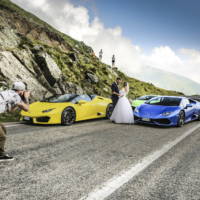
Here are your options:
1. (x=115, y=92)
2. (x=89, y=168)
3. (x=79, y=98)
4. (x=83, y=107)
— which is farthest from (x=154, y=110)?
(x=89, y=168)

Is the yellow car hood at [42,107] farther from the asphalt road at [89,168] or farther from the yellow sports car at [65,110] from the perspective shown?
the asphalt road at [89,168]

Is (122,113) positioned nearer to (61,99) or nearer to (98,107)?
(98,107)

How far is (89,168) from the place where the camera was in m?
3.75

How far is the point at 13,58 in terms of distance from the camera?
15875 mm

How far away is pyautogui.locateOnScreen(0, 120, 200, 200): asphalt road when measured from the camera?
9.37 feet

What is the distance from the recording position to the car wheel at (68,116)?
26.7ft

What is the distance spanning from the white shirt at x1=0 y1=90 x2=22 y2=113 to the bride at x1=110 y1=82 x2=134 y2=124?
20.7 ft

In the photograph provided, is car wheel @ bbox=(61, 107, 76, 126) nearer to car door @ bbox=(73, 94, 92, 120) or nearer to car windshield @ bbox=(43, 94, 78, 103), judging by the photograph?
car door @ bbox=(73, 94, 92, 120)

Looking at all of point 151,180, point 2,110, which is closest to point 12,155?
point 2,110

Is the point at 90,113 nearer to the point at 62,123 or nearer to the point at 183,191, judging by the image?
the point at 62,123

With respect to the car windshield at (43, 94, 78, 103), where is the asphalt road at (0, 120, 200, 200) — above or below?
below

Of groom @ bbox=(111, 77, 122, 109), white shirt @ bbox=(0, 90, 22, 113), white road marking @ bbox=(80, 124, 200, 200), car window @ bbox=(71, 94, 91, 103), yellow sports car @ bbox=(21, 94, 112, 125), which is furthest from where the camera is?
groom @ bbox=(111, 77, 122, 109)

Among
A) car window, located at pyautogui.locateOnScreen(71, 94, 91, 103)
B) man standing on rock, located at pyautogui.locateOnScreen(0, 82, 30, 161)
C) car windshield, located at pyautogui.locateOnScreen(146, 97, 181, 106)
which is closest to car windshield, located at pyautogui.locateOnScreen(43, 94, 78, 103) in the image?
car window, located at pyautogui.locateOnScreen(71, 94, 91, 103)

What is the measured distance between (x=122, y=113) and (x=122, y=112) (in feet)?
0.15
